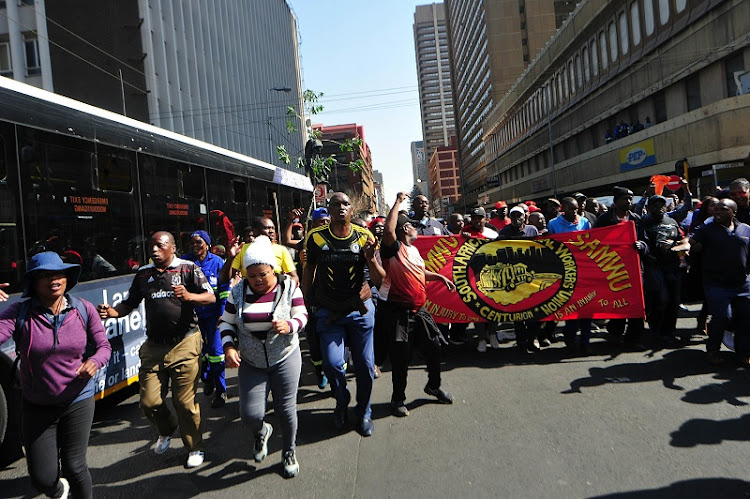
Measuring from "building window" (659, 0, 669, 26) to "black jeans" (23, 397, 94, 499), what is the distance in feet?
103

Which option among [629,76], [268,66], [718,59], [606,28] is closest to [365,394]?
[718,59]

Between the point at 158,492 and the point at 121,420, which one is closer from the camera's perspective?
the point at 158,492

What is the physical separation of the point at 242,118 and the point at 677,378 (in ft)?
124

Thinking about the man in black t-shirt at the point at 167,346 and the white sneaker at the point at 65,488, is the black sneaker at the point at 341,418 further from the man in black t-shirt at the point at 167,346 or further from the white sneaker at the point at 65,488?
the white sneaker at the point at 65,488

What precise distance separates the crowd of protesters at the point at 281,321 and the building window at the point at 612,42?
30660 mm

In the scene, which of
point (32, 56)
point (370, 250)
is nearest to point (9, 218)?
point (370, 250)

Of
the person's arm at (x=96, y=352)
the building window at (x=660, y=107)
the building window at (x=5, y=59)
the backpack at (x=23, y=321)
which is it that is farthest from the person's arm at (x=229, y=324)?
the building window at (x=660, y=107)

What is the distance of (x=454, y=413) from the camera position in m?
5.12

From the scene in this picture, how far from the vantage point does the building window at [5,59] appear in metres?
26.0

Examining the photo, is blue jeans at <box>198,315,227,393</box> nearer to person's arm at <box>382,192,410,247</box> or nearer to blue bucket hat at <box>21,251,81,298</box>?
person's arm at <box>382,192,410,247</box>

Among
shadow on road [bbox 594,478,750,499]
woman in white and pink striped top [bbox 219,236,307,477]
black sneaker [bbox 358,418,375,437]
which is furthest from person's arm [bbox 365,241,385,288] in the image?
shadow on road [bbox 594,478,750,499]

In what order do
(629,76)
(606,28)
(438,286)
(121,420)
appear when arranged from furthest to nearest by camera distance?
1. (606,28)
2. (629,76)
3. (438,286)
4. (121,420)

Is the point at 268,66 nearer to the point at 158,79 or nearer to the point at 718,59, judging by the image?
the point at 158,79

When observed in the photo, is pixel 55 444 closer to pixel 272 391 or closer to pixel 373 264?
pixel 272 391
